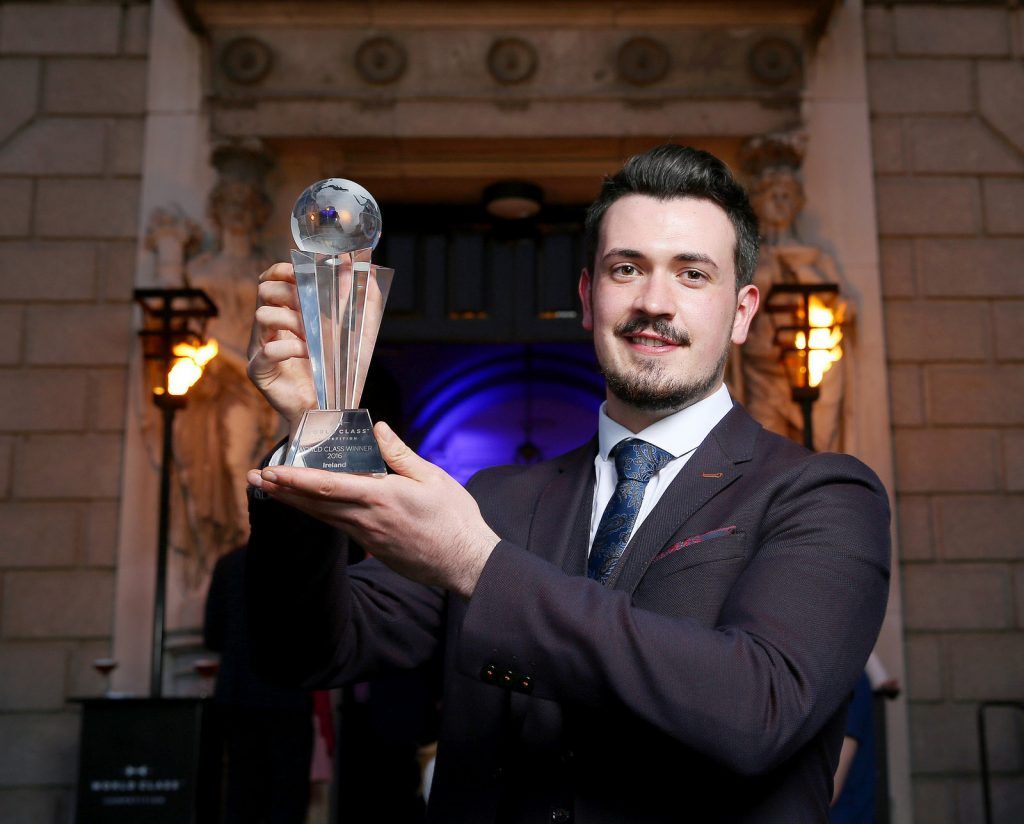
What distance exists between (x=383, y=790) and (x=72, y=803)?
198 cm

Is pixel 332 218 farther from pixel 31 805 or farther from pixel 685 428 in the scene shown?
pixel 31 805

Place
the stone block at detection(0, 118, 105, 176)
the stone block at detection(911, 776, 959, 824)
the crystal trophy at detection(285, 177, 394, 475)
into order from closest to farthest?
the crystal trophy at detection(285, 177, 394, 475) → the stone block at detection(911, 776, 959, 824) → the stone block at detection(0, 118, 105, 176)

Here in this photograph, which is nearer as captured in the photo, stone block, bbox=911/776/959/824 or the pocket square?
the pocket square

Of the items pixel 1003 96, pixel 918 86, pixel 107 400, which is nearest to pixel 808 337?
pixel 918 86

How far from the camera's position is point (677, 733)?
3.98 ft

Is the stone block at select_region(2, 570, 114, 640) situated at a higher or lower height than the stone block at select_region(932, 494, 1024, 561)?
lower

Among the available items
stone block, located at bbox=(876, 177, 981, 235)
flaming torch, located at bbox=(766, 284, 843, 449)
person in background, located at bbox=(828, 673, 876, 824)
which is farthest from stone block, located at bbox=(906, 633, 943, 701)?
stone block, located at bbox=(876, 177, 981, 235)

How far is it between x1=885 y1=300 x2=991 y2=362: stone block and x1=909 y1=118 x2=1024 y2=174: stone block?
2.68 feet

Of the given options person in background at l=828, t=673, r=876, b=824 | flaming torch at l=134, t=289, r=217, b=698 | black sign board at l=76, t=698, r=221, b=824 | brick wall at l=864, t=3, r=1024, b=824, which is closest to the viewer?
person in background at l=828, t=673, r=876, b=824

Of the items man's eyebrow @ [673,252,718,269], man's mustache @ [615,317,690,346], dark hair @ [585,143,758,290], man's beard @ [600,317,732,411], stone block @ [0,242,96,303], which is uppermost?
stone block @ [0,242,96,303]

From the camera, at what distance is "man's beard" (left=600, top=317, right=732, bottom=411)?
169 cm

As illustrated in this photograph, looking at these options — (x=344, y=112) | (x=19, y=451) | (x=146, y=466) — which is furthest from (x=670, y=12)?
(x=19, y=451)

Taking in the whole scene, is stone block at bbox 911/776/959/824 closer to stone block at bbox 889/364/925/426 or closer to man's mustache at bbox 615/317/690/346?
stone block at bbox 889/364/925/426

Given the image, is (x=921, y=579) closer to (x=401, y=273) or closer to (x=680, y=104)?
(x=680, y=104)
